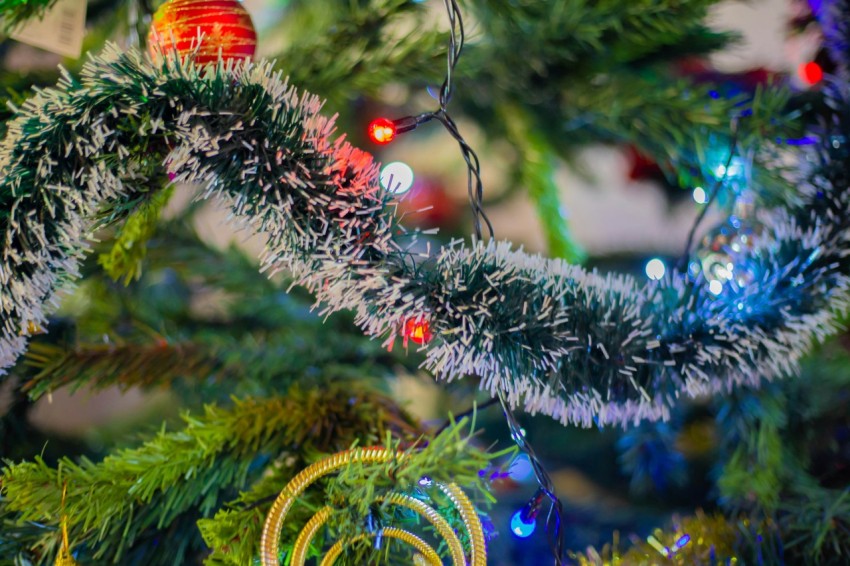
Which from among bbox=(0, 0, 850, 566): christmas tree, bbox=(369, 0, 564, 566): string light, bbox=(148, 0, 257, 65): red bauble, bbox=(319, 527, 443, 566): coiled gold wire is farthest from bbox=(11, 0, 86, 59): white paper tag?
bbox=(319, 527, 443, 566): coiled gold wire

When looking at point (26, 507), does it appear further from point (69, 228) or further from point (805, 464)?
point (805, 464)

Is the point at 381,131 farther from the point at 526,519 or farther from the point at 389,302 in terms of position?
the point at 526,519

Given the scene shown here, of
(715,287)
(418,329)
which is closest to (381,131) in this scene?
(418,329)

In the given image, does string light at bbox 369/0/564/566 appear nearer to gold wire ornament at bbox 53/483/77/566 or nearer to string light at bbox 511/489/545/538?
string light at bbox 511/489/545/538

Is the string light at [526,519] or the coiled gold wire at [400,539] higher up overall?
the coiled gold wire at [400,539]

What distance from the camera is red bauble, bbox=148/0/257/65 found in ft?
1.13

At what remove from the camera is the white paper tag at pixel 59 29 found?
1.42ft

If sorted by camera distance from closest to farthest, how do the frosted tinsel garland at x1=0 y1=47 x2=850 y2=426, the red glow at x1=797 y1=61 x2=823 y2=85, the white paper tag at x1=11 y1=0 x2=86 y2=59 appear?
the frosted tinsel garland at x1=0 y1=47 x2=850 y2=426
the white paper tag at x1=11 y1=0 x2=86 y2=59
the red glow at x1=797 y1=61 x2=823 y2=85

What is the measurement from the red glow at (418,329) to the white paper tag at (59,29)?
328 millimetres

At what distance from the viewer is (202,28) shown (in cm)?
34

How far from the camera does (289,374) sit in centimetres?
53

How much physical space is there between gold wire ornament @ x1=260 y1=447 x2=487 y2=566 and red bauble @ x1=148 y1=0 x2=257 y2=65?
216 mm

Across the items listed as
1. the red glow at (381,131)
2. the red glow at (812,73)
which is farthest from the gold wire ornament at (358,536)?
the red glow at (812,73)

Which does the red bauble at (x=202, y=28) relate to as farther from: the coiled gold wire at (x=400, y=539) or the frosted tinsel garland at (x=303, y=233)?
the coiled gold wire at (x=400, y=539)
